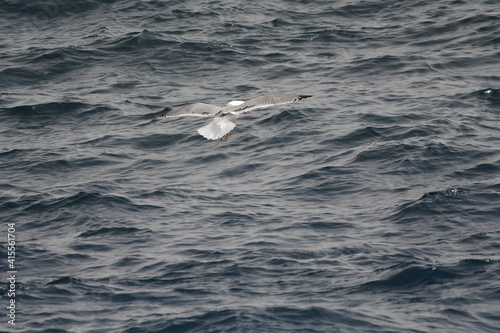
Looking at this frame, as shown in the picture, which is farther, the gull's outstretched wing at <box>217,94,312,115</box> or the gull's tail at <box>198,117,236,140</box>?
the gull's tail at <box>198,117,236,140</box>

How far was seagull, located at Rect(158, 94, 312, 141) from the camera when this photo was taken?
16.5 metres

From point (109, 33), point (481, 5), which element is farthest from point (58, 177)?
point (481, 5)

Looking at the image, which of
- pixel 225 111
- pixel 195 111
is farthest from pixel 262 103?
pixel 195 111

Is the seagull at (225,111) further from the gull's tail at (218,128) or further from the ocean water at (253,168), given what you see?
the ocean water at (253,168)

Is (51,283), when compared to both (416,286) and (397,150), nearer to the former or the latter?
(416,286)

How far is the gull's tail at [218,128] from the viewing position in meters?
16.8

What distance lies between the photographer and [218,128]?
55.6 ft

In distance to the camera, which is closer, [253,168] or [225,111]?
[225,111]

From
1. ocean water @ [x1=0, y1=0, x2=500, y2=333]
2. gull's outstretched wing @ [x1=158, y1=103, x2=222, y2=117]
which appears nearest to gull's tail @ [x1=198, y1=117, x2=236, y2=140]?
gull's outstretched wing @ [x1=158, y1=103, x2=222, y2=117]

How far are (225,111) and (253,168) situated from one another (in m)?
3.05

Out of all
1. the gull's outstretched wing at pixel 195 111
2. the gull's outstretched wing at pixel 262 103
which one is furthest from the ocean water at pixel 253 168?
the gull's outstretched wing at pixel 262 103

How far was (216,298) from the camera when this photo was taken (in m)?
14.2

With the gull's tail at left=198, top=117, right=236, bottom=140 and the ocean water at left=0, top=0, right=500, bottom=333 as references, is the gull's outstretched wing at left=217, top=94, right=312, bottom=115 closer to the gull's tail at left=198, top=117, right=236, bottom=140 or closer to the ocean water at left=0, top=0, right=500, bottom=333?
the gull's tail at left=198, top=117, right=236, bottom=140

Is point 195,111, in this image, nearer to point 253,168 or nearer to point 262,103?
point 262,103
